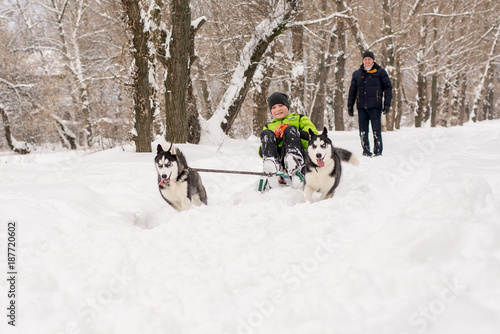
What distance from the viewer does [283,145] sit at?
13.8ft

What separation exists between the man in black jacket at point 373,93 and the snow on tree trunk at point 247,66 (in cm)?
259

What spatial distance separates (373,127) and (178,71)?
15.5ft

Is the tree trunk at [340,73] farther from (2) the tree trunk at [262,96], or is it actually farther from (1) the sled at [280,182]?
(1) the sled at [280,182]

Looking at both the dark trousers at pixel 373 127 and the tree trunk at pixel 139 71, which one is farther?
the dark trousers at pixel 373 127

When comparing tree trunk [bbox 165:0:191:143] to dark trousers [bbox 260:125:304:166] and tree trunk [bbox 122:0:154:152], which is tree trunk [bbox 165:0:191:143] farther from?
dark trousers [bbox 260:125:304:166]

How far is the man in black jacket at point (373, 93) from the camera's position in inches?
253

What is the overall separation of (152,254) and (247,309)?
0.92m

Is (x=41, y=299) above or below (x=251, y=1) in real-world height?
below

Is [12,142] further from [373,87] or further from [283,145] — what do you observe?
[373,87]

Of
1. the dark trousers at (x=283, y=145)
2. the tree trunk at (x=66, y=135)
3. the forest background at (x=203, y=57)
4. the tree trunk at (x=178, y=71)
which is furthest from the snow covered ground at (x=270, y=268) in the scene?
the tree trunk at (x=66, y=135)

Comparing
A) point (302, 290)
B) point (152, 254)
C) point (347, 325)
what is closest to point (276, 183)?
point (152, 254)

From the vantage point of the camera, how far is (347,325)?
1.31 meters

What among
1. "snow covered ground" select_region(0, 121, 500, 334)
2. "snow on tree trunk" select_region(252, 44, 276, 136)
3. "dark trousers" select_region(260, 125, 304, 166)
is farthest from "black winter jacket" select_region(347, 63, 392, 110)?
"snow on tree trunk" select_region(252, 44, 276, 136)

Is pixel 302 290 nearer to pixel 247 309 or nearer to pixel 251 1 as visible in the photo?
pixel 247 309
